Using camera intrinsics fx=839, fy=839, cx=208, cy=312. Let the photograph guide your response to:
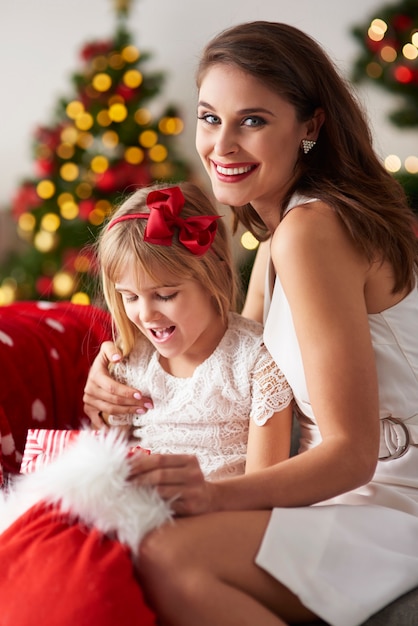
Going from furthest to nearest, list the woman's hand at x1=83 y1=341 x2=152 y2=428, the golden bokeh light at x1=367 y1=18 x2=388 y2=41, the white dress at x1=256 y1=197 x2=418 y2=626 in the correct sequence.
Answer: the golden bokeh light at x1=367 y1=18 x2=388 y2=41 → the woman's hand at x1=83 y1=341 x2=152 y2=428 → the white dress at x1=256 y1=197 x2=418 y2=626

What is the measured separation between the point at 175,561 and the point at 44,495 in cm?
23

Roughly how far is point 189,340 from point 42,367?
0.42 meters

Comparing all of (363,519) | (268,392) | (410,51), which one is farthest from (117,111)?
(363,519)

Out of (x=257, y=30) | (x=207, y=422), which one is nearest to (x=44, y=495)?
(x=207, y=422)

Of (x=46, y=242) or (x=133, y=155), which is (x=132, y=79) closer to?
(x=133, y=155)

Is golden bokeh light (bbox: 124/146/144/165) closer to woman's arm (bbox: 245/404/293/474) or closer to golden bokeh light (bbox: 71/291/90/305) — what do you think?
golden bokeh light (bbox: 71/291/90/305)

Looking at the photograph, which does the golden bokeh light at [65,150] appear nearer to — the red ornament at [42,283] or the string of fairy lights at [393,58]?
the red ornament at [42,283]

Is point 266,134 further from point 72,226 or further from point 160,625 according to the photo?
point 72,226

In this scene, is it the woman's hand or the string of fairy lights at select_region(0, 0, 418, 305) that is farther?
the string of fairy lights at select_region(0, 0, 418, 305)

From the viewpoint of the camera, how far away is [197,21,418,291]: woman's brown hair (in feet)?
4.90

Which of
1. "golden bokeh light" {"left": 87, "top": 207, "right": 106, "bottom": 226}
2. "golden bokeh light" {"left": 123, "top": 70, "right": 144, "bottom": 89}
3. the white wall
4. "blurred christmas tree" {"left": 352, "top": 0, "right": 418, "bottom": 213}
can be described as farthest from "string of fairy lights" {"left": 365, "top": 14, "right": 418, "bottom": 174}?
"golden bokeh light" {"left": 87, "top": 207, "right": 106, "bottom": 226}

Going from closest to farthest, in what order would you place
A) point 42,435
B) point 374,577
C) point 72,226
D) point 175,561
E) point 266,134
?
point 175,561 < point 374,577 < point 266,134 < point 42,435 < point 72,226

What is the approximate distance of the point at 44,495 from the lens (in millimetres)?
1245

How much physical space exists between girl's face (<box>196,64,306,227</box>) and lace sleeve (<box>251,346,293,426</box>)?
1.11ft
